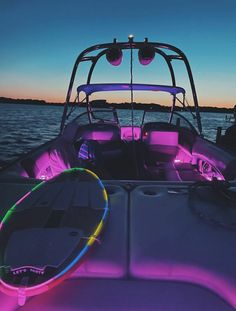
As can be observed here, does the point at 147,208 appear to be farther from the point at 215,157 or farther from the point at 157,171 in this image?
the point at 157,171

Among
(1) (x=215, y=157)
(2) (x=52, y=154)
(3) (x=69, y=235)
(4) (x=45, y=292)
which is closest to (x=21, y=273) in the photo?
(4) (x=45, y=292)

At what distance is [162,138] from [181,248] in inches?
126

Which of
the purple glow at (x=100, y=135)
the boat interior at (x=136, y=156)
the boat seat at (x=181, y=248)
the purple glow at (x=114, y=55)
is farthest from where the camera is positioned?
the purple glow at (x=100, y=135)

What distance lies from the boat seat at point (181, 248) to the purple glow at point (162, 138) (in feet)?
8.94

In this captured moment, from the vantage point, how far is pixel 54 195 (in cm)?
190

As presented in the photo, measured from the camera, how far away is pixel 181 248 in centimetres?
144

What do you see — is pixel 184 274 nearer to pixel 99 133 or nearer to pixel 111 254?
Answer: pixel 111 254

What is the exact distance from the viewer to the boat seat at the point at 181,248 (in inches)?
51.2

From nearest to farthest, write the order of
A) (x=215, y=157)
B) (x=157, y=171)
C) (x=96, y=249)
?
(x=96, y=249)
(x=215, y=157)
(x=157, y=171)

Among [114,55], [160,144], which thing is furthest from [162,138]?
[114,55]

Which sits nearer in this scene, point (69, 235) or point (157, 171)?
point (69, 235)

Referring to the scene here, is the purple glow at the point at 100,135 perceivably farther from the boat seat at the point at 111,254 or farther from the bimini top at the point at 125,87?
the boat seat at the point at 111,254

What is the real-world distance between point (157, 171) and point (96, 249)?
2.95 metres

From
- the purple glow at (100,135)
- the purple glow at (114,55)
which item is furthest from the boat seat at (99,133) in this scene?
the purple glow at (114,55)
